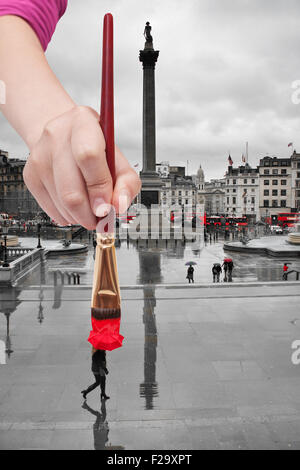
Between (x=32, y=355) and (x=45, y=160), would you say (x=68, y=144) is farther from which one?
(x=32, y=355)

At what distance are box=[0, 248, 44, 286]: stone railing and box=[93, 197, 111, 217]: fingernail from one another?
19363 millimetres

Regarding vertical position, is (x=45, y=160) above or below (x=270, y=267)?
above

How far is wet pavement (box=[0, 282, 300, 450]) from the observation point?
6930 mm

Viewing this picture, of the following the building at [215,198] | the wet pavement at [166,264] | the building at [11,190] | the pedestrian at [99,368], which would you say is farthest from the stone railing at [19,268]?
the building at [215,198]

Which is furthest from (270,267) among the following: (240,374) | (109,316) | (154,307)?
(109,316)

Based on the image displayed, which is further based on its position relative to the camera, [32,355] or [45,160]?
[32,355]

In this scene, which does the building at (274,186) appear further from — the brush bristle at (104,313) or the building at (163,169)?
the brush bristle at (104,313)

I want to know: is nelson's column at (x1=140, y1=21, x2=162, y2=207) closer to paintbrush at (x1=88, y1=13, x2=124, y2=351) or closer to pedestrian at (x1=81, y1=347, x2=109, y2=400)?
pedestrian at (x1=81, y1=347, x2=109, y2=400)

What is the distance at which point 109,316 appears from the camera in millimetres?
1985

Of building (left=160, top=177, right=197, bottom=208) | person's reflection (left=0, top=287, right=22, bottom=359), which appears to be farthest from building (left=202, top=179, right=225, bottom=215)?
person's reflection (left=0, top=287, right=22, bottom=359)

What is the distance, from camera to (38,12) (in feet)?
6.54

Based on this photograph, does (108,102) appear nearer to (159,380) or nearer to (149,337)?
(159,380)

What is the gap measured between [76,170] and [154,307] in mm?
14690

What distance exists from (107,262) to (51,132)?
702mm
